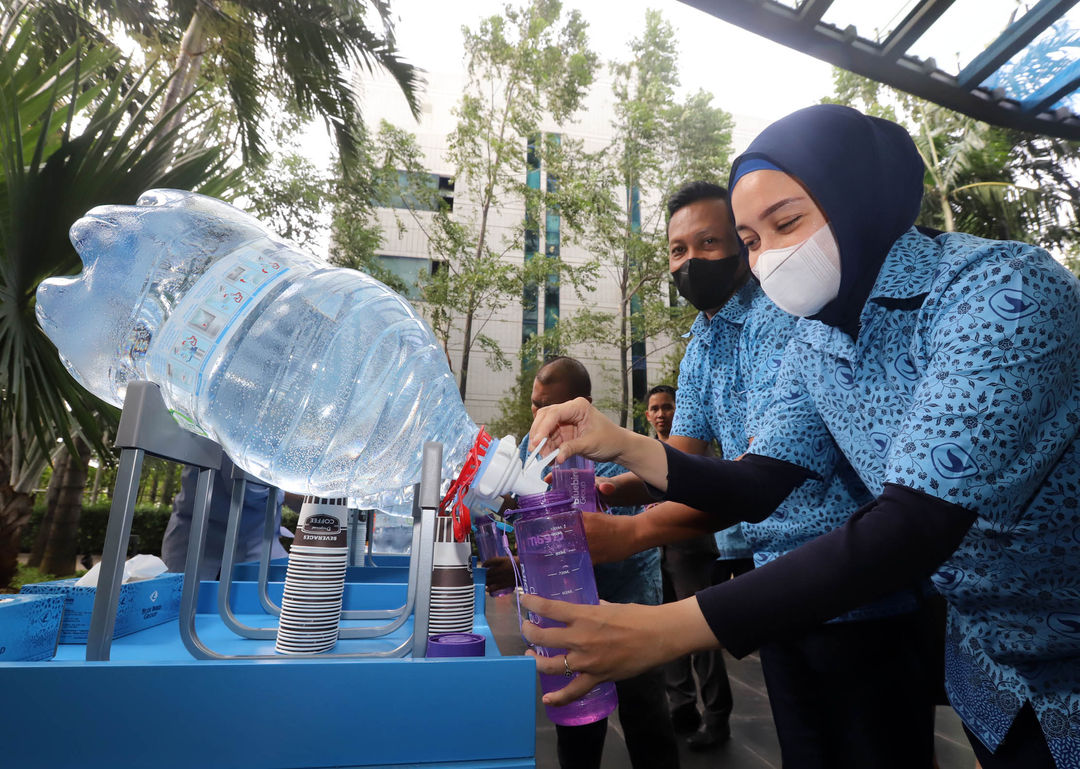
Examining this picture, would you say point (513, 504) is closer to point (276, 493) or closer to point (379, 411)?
point (379, 411)

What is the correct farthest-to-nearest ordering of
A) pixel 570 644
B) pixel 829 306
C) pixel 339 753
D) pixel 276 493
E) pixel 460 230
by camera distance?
pixel 460 230 < pixel 276 493 < pixel 829 306 < pixel 570 644 < pixel 339 753

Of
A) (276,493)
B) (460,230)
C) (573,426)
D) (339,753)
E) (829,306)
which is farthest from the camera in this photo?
(460,230)

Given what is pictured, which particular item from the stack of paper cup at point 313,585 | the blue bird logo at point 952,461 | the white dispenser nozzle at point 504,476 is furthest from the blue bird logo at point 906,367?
the stack of paper cup at point 313,585

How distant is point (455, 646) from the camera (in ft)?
2.61

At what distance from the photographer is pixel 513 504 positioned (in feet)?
3.87

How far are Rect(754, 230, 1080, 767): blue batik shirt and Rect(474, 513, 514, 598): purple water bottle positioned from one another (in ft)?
2.38

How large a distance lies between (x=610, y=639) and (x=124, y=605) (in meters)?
0.80

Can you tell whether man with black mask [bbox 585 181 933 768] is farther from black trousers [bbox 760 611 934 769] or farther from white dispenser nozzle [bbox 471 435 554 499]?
white dispenser nozzle [bbox 471 435 554 499]

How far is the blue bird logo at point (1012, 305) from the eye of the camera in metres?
0.78

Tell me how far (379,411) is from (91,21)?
335 inches

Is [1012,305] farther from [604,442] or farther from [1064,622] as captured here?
[604,442]

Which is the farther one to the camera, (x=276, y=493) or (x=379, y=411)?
(x=276, y=493)

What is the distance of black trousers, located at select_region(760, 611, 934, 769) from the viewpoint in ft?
3.76

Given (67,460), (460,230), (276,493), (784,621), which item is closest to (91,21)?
(67,460)
